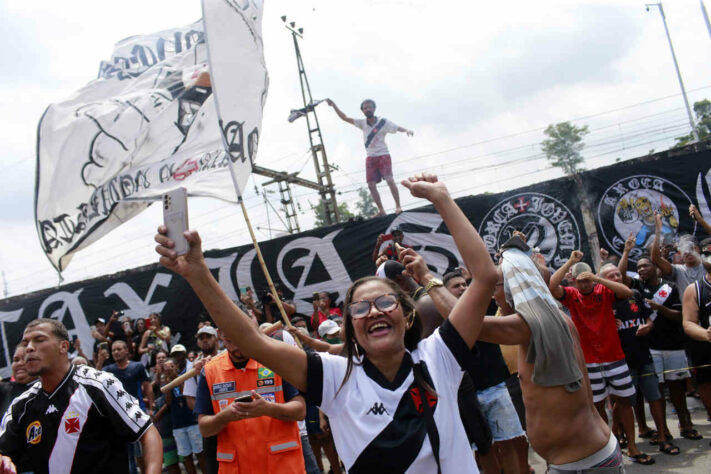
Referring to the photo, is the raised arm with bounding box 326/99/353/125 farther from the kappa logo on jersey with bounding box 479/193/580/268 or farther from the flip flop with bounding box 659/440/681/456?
the flip flop with bounding box 659/440/681/456

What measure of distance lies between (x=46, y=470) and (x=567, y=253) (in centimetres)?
814

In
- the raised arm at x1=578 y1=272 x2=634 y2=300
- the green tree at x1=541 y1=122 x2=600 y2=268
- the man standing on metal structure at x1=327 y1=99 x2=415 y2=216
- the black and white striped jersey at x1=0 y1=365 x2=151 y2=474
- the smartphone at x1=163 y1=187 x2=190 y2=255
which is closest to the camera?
the smartphone at x1=163 y1=187 x2=190 y2=255

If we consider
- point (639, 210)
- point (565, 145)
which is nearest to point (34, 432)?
point (639, 210)

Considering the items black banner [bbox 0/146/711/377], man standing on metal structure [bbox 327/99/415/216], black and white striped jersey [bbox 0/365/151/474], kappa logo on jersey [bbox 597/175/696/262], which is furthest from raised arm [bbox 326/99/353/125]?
black and white striped jersey [bbox 0/365/151/474]

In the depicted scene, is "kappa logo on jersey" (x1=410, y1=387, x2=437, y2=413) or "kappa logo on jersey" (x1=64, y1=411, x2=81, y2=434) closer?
"kappa logo on jersey" (x1=410, y1=387, x2=437, y2=413)

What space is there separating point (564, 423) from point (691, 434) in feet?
13.9

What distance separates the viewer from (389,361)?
2.18m

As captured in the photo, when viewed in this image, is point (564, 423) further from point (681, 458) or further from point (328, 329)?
A: point (328, 329)

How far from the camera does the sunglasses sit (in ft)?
7.13

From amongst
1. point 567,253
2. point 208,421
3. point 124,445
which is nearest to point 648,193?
point 567,253

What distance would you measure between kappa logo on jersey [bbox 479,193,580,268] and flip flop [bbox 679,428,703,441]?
11.6ft

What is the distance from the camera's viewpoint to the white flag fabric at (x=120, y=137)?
681 cm

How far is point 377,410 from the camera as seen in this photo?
2.01 metres

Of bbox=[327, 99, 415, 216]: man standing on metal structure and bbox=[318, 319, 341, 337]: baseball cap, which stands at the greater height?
bbox=[327, 99, 415, 216]: man standing on metal structure
